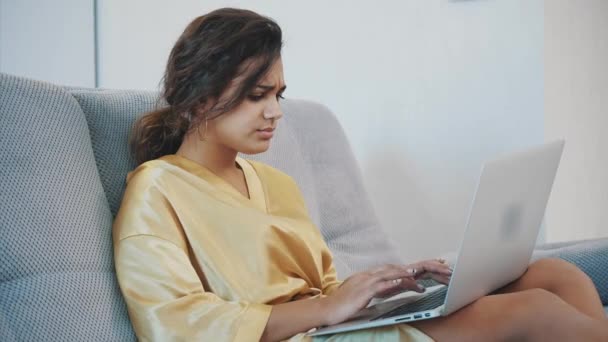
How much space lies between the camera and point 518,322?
1392 millimetres

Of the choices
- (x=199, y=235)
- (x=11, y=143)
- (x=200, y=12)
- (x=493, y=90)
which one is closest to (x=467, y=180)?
(x=493, y=90)

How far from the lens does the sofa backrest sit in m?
1.36

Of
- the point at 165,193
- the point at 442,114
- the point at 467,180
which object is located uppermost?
the point at 165,193

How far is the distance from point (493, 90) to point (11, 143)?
1.55 m

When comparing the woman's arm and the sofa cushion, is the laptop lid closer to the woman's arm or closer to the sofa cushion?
the woman's arm

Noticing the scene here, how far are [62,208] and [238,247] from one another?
0.31 m

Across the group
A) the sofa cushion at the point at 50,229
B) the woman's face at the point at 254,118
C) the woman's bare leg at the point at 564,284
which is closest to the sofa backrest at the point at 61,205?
the sofa cushion at the point at 50,229

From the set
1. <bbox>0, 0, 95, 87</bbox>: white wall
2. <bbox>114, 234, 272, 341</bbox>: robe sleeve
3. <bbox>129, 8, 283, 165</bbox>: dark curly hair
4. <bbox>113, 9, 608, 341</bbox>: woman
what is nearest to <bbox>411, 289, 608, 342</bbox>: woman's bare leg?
<bbox>113, 9, 608, 341</bbox>: woman

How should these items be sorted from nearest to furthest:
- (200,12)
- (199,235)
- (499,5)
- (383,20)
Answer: (199,235), (499,5), (383,20), (200,12)

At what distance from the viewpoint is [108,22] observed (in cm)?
338

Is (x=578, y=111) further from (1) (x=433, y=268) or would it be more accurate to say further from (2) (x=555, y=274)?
(1) (x=433, y=268)

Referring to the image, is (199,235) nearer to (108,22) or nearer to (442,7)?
(442,7)

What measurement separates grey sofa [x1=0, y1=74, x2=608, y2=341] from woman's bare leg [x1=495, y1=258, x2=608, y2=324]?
280 mm

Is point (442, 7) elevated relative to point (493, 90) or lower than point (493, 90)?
elevated
